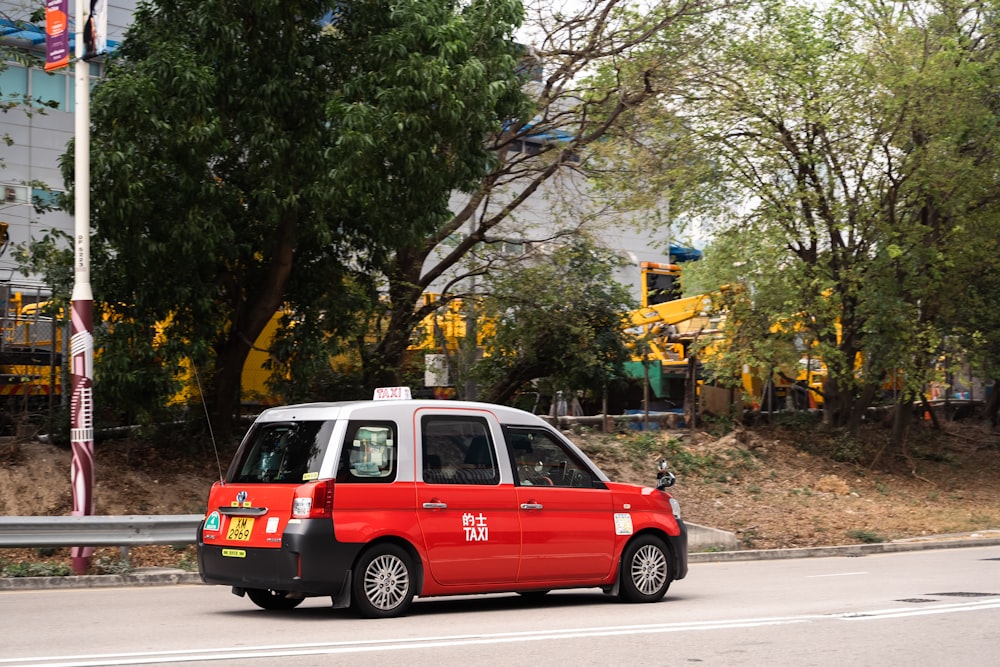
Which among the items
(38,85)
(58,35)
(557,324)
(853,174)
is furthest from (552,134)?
(38,85)

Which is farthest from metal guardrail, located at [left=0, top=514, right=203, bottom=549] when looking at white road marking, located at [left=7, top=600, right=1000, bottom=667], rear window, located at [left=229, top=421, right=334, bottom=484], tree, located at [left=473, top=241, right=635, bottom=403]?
tree, located at [left=473, top=241, right=635, bottom=403]

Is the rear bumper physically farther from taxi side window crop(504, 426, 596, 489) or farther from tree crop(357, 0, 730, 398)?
tree crop(357, 0, 730, 398)

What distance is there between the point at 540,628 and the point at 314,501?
6.77ft

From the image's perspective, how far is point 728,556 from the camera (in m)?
19.1

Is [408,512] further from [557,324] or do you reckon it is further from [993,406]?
[993,406]

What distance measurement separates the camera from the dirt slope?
18750 mm

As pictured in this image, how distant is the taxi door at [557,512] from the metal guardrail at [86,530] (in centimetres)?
579

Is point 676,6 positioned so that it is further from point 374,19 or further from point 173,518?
point 173,518

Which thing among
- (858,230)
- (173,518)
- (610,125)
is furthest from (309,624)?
(858,230)

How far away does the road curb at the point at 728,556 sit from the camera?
13984 millimetres

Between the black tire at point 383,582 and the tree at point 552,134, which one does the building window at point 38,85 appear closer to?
the tree at point 552,134

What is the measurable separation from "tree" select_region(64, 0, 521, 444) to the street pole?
1908mm

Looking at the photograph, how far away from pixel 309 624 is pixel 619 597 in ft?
10.9

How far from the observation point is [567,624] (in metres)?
10.1
